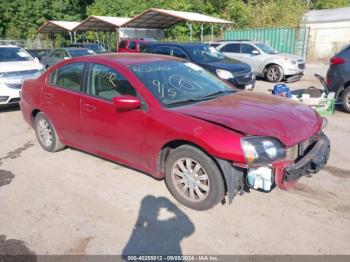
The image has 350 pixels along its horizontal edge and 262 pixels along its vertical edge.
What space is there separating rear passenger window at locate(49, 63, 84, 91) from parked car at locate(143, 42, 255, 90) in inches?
214

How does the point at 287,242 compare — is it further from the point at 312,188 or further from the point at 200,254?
the point at 312,188

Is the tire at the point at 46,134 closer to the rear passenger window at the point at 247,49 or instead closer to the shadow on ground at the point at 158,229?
the shadow on ground at the point at 158,229

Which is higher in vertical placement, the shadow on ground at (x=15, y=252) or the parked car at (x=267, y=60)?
the parked car at (x=267, y=60)

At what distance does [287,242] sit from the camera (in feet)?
9.98

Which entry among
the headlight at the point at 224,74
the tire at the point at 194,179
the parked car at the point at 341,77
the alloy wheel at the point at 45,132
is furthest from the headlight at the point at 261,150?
the headlight at the point at 224,74

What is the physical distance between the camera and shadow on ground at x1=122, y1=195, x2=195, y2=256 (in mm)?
3038

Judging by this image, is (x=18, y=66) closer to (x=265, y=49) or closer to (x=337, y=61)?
(x=337, y=61)

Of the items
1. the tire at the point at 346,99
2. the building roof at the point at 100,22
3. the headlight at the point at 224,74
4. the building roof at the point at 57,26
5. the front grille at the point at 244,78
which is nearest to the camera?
the tire at the point at 346,99

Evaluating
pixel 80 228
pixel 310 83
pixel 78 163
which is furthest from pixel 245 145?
pixel 310 83

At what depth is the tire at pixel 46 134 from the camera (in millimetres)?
5305

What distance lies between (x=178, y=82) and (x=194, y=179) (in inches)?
Answer: 52.4

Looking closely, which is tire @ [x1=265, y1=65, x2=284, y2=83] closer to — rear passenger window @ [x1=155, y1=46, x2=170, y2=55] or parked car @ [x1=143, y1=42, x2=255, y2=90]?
parked car @ [x1=143, y1=42, x2=255, y2=90]

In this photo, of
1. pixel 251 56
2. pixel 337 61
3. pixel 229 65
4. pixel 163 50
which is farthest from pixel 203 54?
pixel 337 61

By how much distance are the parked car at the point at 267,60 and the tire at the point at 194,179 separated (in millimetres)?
Result: 10518
